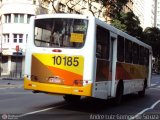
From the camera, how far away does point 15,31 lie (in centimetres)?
6262

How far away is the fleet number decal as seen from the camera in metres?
14.8

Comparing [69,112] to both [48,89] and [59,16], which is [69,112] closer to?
[48,89]

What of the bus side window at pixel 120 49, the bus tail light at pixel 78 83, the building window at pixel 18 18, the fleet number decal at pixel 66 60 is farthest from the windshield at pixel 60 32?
the building window at pixel 18 18

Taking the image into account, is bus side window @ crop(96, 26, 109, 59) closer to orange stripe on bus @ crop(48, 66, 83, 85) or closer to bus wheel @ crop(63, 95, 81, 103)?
orange stripe on bus @ crop(48, 66, 83, 85)

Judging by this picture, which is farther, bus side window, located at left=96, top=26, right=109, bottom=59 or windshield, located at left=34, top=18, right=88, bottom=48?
bus side window, located at left=96, top=26, right=109, bottom=59

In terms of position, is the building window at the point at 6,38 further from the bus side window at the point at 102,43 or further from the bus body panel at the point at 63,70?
the bus body panel at the point at 63,70

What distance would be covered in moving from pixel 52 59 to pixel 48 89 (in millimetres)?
1001

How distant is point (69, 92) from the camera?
47.8ft

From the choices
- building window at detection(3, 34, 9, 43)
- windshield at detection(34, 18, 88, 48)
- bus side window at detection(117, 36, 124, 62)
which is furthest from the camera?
building window at detection(3, 34, 9, 43)

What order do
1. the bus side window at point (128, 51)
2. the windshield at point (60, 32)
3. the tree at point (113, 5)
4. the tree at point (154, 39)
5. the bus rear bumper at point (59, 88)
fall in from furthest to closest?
the tree at point (154, 39)
the tree at point (113, 5)
the bus side window at point (128, 51)
the windshield at point (60, 32)
the bus rear bumper at point (59, 88)

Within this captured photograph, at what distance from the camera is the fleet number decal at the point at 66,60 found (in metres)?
14.8

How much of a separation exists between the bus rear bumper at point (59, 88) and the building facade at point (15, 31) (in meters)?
46.9

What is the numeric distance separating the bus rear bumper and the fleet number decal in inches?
28.7

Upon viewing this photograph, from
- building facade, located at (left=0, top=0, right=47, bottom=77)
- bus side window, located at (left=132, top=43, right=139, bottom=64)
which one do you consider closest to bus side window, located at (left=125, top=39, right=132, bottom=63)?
bus side window, located at (left=132, top=43, right=139, bottom=64)
